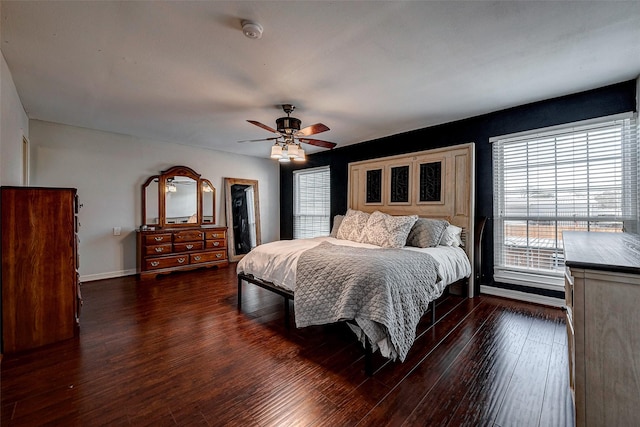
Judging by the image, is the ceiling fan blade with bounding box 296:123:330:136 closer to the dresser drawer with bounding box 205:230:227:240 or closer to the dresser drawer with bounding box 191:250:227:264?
the dresser drawer with bounding box 205:230:227:240

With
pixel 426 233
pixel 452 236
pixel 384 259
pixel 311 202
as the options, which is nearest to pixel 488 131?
pixel 452 236

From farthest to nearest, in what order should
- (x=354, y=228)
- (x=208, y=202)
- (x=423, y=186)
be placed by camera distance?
(x=208, y=202), (x=423, y=186), (x=354, y=228)

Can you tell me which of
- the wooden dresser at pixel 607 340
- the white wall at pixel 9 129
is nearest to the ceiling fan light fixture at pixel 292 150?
the white wall at pixel 9 129

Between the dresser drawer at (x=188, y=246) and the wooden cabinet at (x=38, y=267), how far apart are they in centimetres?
226

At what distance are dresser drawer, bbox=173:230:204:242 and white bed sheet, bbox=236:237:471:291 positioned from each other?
86.5 inches

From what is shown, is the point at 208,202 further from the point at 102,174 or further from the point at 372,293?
the point at 372,293

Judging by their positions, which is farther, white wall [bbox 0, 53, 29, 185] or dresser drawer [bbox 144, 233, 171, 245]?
dresser drawer [bbox 144, 233, 171, 245]

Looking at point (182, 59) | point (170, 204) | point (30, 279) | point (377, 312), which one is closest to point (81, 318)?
point (30, 279)

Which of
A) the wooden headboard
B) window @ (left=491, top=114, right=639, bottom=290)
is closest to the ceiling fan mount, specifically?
the wooden headboard

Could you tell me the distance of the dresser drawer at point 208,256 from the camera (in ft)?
16.3

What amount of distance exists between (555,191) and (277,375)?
367 centimetres

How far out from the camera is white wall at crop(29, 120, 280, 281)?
402cm

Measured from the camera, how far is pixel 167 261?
4.64 m

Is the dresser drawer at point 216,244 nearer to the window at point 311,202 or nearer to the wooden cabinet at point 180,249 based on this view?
the wooden cabinet at point 180,249
